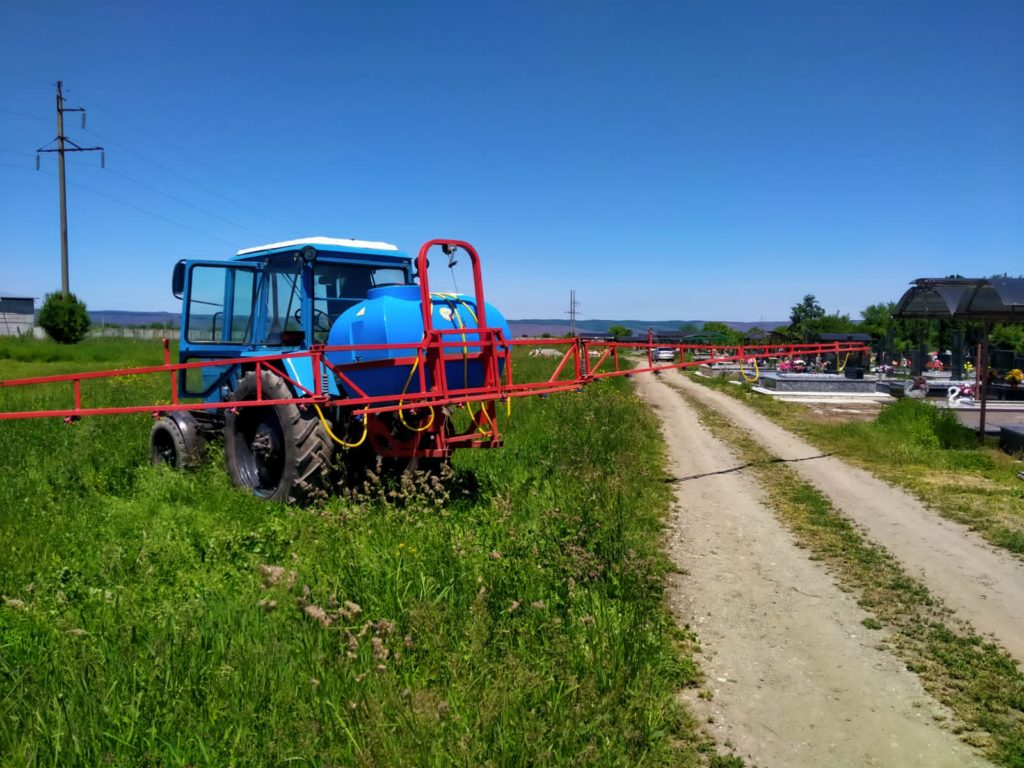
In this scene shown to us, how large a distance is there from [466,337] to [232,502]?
2670mm

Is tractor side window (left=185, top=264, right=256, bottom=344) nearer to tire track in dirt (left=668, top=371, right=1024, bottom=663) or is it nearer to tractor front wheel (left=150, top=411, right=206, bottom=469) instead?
tractor front wheel (left=150, top=411, right=206, bottom=469)

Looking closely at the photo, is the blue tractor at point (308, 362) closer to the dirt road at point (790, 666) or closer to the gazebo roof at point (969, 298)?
the dirt road at point (790, 666)

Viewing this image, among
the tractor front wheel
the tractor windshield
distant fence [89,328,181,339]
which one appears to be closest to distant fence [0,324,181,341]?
distant fence [89,328,181,339]

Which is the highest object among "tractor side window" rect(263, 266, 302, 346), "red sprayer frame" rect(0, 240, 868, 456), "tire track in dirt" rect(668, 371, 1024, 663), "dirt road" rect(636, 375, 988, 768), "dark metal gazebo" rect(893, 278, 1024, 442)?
"dark metal gazebo" rect(893, 278, 1024, 442)

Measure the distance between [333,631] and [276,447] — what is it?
366 cm

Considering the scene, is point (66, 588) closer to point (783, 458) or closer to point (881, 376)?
point (783, 458)

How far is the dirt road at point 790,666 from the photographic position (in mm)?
3609

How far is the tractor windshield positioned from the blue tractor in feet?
0.03

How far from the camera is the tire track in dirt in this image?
5.26m

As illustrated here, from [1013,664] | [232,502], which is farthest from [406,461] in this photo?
[1013,664]

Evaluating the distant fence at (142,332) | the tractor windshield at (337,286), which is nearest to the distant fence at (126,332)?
the distant fence at (142,332)

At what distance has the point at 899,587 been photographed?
5773 mm

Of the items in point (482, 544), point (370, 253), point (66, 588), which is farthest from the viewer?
point (370, 253)

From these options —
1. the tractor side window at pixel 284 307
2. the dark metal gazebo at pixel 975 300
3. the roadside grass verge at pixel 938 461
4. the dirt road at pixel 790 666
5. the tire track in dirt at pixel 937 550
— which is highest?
the dark metal gazebo at pixel 975 300
